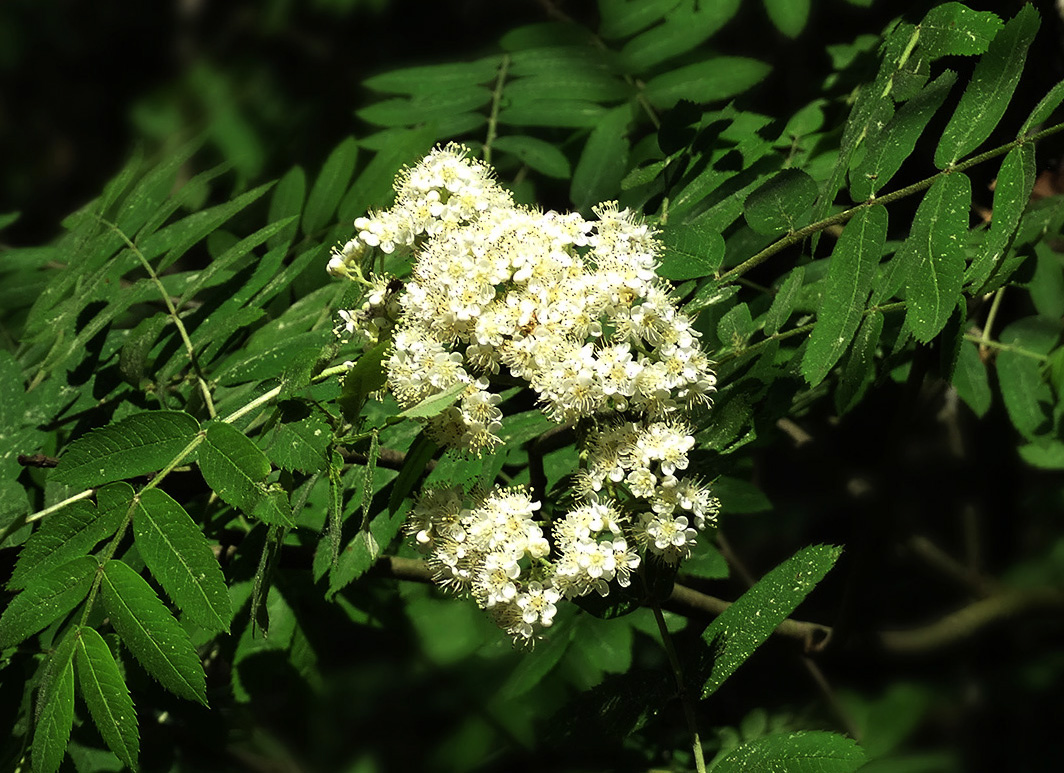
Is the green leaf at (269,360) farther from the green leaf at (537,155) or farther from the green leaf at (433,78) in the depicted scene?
the green leaf at (433,78)

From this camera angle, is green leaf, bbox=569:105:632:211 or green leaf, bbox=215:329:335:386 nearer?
green leaf, bbox=215:329:335:386

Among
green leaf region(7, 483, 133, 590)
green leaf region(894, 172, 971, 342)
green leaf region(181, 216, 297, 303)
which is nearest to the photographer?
green leaf region(894, 172, 971, 342)

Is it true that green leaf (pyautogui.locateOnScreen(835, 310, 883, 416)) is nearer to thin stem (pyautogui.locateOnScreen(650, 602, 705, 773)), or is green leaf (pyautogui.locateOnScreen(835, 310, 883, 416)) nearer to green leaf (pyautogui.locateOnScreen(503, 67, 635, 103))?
thin stem (pyautogui.locateOnScreen(650, 602, 705, 773))

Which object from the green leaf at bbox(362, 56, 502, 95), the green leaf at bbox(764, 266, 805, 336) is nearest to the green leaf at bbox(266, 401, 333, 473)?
the green leaf at bbox(764, 266, 805, 336)

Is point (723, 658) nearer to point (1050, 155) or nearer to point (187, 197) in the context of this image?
point (187, 197)

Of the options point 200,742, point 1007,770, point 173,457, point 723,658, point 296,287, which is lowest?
point 1007,770

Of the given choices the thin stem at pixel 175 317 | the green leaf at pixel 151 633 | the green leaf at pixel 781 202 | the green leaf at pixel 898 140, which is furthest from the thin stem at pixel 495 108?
the green leaf at pixel 151 633

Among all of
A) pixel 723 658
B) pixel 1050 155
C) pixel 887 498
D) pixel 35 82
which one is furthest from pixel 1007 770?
pixel 35 82
